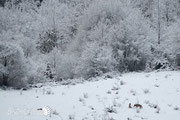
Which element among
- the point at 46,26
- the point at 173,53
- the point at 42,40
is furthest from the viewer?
the point at 46,26

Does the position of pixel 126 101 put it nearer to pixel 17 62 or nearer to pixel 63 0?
pixel 17 62

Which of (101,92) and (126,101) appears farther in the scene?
(101,92)

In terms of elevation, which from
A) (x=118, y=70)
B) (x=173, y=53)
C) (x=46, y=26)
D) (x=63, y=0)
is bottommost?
(x=118, y=70)

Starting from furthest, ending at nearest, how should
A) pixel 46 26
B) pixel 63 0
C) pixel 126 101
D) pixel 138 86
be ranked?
pixel 63 0, pixel 46 26, pixel 138 86, pixel 126 101

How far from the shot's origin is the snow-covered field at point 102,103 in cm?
700

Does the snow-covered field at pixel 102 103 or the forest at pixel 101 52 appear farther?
the forest at pixel 101 52

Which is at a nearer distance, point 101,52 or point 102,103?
point 102,103

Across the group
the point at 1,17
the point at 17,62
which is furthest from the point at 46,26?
the point at 17,62

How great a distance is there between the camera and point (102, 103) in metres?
8.37

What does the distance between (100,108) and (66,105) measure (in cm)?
119

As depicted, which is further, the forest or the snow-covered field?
the forest

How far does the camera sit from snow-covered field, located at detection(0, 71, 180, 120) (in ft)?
23.0

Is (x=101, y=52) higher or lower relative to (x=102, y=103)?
higher

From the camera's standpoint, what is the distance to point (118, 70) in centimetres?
2030
